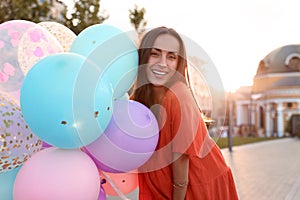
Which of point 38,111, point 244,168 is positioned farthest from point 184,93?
point 244,168

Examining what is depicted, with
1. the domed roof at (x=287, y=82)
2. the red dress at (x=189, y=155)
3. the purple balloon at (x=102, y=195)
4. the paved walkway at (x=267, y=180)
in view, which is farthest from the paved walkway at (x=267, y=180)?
the domed roof at (x=287, y=82)

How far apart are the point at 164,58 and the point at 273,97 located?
161 feet

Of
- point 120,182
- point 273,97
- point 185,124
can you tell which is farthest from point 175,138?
point 273,97

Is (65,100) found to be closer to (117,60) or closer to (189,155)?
(117,60)

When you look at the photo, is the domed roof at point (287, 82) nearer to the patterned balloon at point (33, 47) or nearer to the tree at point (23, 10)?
the tree at point (23, 10)

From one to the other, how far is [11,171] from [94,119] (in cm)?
67

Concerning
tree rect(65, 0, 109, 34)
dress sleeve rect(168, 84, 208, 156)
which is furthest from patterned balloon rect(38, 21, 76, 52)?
tree rect(65, 0, 109, 34)

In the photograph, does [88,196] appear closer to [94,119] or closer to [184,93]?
[94,119]

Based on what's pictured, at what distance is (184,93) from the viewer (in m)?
2.31

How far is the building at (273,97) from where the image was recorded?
49031 mm

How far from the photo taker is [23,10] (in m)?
15.0

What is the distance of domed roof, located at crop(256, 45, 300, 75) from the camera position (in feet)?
185

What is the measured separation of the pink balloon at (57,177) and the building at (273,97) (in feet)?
149

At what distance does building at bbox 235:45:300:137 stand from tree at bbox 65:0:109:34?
3404cm
